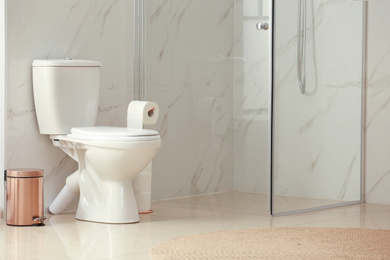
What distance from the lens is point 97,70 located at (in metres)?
4.03

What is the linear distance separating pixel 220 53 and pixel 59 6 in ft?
3.26

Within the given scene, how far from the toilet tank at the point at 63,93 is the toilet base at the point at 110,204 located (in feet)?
1.13

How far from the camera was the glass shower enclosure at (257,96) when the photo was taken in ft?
13.5

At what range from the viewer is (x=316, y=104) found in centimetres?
433

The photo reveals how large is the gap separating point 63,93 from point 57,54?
0.92 feet

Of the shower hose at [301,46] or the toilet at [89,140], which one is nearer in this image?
the toilet at [89,140]

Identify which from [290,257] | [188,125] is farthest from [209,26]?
[290,257]

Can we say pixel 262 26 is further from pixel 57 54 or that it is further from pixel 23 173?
pixel 23 173

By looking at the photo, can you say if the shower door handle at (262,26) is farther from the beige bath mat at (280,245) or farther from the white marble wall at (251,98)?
the beige bath mat at (280,245)

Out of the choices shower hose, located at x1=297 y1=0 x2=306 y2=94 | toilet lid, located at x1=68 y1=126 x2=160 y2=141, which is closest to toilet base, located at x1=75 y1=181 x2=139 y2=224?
toilet lid, located at x1=68 y1=126 x2=160 y2=141

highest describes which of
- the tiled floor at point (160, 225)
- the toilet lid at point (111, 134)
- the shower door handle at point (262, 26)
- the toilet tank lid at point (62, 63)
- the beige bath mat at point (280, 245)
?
the shower door handle at point (262, 26)

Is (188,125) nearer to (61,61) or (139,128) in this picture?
(139,128)

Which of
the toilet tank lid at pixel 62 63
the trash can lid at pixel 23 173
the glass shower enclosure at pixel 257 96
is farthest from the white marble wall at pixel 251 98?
the trash can lid at pixel 23 173

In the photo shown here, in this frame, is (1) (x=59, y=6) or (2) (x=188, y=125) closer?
(1) (x=59, y=6)
